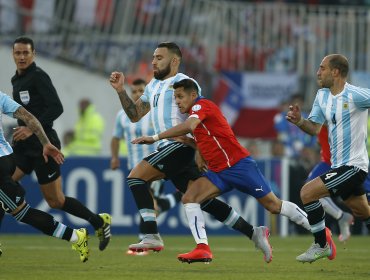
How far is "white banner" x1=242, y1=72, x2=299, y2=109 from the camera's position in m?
23.1

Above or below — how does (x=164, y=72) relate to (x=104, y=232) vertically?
above

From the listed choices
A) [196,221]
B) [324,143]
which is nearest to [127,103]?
[196,221]

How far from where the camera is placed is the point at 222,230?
19359mm

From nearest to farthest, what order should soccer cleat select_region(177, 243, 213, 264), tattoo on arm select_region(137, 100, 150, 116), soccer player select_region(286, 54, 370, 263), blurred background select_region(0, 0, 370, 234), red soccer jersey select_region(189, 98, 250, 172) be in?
1. soccer cleat select_region(177, 243, 213, 264)
2. soccer player select_region(286, 54, 370, 263)
3. red soccer jersey select_region(189, 98, 250, 172)
4. tattoo on arm select_region(137, 100, 150, 116)
5. blurred background select_region(0, 0, 370, 234)

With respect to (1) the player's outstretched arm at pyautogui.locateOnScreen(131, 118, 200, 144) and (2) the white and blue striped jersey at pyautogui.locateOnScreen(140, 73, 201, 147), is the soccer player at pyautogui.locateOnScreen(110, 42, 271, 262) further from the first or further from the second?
(1) the player's outstretched arm at pyautogui.locateOnScreen(131, 118, 200, 144)

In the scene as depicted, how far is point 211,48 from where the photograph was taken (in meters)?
23.4

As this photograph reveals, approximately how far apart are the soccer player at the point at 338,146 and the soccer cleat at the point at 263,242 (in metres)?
0.52

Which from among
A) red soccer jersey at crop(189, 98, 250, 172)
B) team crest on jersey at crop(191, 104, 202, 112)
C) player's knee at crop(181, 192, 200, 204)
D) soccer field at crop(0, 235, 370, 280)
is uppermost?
team crest on jersey at crop(191, 104, 202, 112)

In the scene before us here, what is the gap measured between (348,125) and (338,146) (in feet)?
0.79

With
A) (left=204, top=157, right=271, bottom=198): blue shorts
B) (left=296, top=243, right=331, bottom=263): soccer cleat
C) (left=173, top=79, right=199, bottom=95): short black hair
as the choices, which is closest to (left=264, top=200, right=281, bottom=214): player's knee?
(left=204, top=157, right=271, bottom=198): blue shorts

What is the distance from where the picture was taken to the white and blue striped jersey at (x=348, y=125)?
37.6ft

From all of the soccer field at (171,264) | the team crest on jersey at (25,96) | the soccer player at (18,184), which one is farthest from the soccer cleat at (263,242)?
the team crest on jersey at (25,96)

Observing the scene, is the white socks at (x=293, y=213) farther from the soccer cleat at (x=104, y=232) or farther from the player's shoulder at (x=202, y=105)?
the soccer cleat at (x=104, y=232)

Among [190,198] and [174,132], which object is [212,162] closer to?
[190,198]
